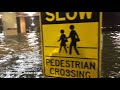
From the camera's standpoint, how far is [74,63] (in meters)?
2.47

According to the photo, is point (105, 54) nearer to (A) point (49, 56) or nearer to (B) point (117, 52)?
(B) point (117, 52)

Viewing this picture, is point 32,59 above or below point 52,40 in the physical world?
below

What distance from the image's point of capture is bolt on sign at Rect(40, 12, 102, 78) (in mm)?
2299

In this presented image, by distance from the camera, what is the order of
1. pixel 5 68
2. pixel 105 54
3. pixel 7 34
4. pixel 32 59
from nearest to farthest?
1. pixel 5 68
2. pixel 32 59
3. pixel 105 54
4. pixel 7 34

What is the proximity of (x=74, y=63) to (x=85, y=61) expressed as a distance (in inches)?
5.1

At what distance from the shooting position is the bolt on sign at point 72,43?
2.30m

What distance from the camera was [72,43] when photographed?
2.41 metres

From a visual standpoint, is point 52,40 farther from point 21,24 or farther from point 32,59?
point 21,24

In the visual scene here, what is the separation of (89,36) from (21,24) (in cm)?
2347
